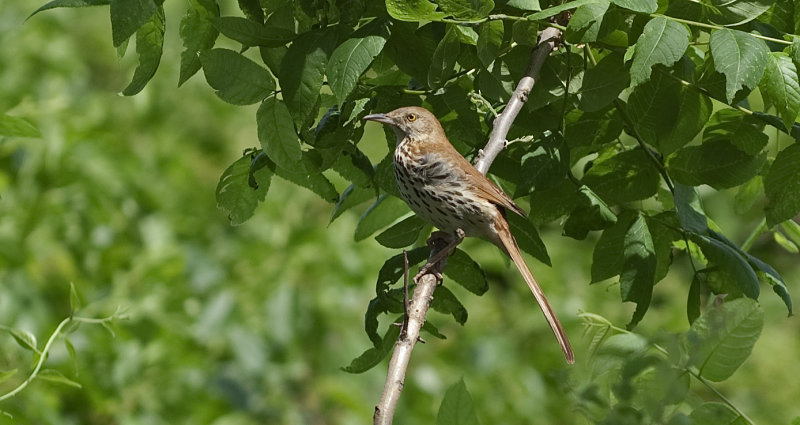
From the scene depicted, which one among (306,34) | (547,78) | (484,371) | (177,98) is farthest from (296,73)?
(177,98)

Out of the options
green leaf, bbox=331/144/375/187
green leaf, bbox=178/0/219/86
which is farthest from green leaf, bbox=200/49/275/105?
green leaf, bbox=331/144/375/187

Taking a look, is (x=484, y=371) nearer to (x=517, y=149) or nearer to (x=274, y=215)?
(x=274, y=215)

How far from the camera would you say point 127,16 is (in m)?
1.57

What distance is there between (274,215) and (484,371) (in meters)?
1.47

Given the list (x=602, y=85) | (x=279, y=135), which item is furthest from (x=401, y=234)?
(x=602, y=85)

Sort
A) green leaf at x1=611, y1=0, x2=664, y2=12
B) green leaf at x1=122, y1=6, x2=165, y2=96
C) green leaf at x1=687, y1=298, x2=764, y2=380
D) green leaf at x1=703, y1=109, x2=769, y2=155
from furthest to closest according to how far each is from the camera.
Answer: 1. green leaf at x1=703, y1=109, x2=769, y2=155
2. green leaf at x1=122, y1=6, x2=165, y2=96
3. green leaf at x1=611, y1=0, x2=664, y2=12
4. green leaf at x1=687, y1=298, x2=764, y2=380

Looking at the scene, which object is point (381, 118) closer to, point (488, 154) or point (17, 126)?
point (488, 154)

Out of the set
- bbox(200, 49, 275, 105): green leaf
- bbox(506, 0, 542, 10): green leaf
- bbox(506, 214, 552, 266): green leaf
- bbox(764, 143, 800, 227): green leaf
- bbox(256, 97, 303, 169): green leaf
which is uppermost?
bbox(506, 0, 542, 10): green leaf

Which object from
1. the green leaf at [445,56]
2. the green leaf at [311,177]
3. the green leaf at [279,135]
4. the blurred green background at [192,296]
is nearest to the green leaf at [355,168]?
the green leaf at [311,177]

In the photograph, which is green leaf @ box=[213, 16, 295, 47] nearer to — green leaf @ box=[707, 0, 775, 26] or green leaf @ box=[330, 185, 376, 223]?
green leaf @ box=[330, 185, 376, 223]

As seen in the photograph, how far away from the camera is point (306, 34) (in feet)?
5.80

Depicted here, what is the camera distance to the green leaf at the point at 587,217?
193 centimetres

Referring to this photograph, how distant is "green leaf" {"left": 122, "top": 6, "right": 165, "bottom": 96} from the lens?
68.9 inches

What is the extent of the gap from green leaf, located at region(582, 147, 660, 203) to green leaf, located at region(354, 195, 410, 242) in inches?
19.9
